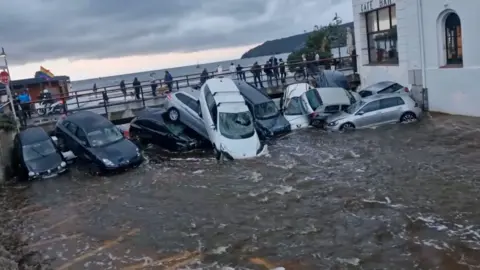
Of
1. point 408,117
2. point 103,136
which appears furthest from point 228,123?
point 408,117

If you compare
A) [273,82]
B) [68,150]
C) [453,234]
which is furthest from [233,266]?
[273,82]

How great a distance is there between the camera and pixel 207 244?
973 cm

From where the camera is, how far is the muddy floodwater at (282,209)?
29.2ft

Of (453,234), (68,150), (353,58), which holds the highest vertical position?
(353,58)

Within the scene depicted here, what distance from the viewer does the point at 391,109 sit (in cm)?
1981

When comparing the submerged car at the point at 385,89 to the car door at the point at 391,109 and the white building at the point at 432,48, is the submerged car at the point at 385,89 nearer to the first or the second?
the white building at the point at 432,48

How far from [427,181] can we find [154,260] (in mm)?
7441

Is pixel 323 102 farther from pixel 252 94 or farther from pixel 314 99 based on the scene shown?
pixel 252 94

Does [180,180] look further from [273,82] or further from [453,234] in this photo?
[273,82]

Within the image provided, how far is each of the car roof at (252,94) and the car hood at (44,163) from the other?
27.0 ft

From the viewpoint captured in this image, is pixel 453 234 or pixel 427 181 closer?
pixel 453 234

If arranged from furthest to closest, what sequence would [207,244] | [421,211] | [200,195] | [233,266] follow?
[200,195] < [421,211] < [207,244] < [233,266]

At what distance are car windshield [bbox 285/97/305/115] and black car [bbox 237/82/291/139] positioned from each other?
0.84 metres

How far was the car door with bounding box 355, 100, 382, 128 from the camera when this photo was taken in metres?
19.8
